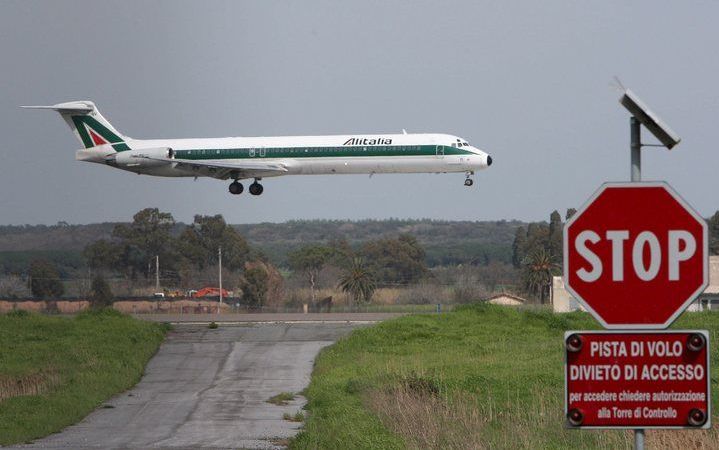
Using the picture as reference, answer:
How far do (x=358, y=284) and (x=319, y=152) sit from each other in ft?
111

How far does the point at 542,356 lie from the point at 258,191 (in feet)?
87.5

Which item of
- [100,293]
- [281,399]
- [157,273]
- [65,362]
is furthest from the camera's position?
[157,273]

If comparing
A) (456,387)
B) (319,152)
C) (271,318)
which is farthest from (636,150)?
(271,318)

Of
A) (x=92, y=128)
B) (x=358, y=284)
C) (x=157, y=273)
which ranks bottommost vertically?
(x=358, y=284)

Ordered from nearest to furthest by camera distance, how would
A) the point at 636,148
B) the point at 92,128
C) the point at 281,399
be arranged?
1. the point at 636,148
2. the point at 281,399
3. the point at 92,128

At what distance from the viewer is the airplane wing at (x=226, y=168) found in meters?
60.4

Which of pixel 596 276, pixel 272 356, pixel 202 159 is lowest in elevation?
pixel 272 356

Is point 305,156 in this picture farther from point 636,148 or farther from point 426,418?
point 636,148

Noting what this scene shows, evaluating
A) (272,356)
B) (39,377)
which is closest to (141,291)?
(272,356)

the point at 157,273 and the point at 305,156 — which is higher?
the point at 305,156

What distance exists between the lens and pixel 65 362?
43625mm

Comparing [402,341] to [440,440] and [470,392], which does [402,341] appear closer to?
[470,392]

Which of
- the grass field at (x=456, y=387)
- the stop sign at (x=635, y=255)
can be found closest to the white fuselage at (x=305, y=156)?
the grass field at (x=456, y=387)

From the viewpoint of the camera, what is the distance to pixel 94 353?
46.1 meters
